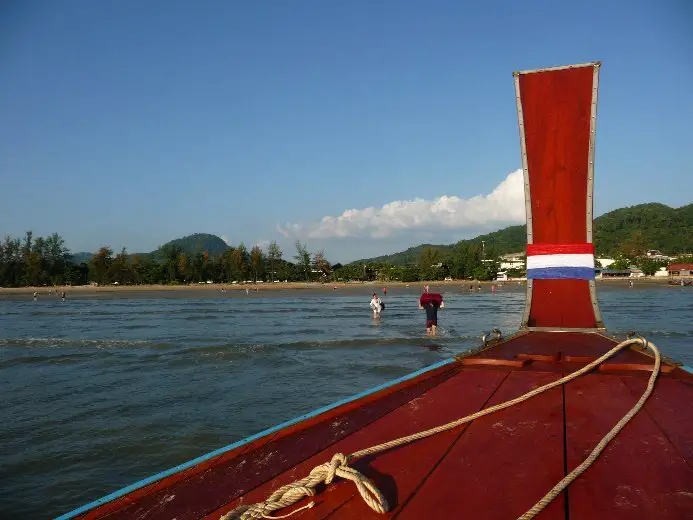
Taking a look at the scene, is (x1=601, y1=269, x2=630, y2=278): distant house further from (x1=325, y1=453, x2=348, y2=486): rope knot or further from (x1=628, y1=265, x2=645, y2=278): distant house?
(x1=325, y1=453, x2=348, y2=486): rope knot

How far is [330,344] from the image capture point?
1620 centimetres

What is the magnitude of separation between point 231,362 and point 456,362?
907 centimetres

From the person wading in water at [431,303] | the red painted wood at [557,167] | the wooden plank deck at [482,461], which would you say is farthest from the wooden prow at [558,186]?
the person wading in water at [431,303]

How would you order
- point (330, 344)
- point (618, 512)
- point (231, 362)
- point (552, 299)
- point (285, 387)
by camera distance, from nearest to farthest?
point (618, 512) → point (552, 299) → point (285, 387) → point (231, 362) → point (330, 344)

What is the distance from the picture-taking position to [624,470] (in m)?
2.51

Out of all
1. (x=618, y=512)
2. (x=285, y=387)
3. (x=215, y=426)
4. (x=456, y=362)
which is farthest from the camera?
(x=285, y=387)

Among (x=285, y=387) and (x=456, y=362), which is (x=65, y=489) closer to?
(x=456, y=362)

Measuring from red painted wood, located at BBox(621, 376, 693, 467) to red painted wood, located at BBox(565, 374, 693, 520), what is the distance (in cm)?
5

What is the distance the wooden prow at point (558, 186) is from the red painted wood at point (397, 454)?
417cm

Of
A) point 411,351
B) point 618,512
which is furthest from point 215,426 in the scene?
point 411,351

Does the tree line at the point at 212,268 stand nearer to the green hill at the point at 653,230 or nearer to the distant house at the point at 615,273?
the distant house at the point at 615,273

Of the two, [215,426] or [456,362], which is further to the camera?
[215,426]

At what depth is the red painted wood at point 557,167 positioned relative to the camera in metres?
7.86

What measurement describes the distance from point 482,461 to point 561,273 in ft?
19.8
